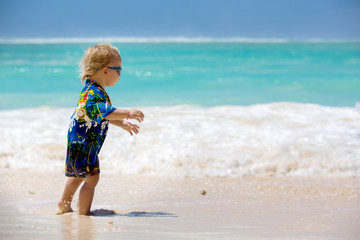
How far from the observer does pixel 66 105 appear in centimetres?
966

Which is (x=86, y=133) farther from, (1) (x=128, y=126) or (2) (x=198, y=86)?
(2) (x=198, y=86)

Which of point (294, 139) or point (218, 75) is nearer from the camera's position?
point (294, 139)

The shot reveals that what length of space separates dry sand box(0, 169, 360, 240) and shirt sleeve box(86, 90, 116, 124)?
542mm

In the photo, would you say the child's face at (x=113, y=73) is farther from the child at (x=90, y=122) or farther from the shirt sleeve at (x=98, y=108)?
the shirt sleeve at (x=98, y=108)

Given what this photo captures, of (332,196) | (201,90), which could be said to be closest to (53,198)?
(332,196)

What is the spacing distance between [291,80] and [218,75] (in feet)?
7.83

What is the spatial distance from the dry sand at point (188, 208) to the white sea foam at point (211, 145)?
27 cm

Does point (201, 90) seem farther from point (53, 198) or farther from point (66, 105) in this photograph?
point (53, 198)

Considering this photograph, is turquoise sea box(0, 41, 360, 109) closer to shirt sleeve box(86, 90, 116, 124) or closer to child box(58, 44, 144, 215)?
child box(58, 44, 144, 215)

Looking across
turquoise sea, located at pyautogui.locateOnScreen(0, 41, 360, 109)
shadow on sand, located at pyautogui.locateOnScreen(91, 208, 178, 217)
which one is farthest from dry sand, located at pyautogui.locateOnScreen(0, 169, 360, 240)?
turquoise sea, located at pyautogui.locateOnScreen(0, 41, 360, 109)

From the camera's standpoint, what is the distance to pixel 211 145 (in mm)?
4797

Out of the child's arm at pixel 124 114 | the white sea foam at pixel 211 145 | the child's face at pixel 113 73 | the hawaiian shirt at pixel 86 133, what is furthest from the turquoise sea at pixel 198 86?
the child's arm at pixel 124 114

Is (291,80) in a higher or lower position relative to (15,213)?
higher

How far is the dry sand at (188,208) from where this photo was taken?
7.36ft
